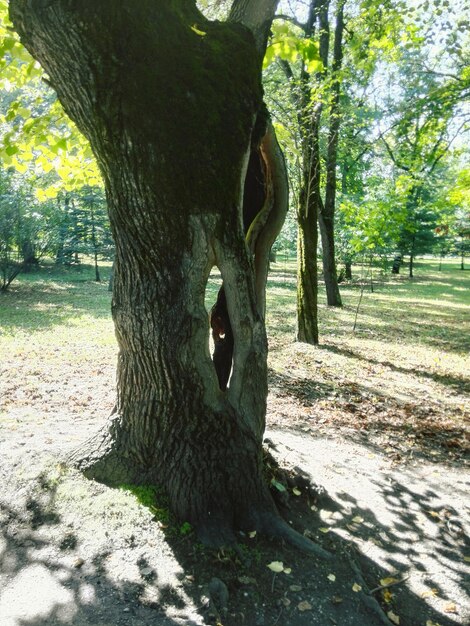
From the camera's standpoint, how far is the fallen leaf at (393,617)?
121 inches

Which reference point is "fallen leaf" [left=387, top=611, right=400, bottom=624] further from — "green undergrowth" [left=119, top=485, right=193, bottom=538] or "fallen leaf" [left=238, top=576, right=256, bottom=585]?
"green undergrowth" [left=119, top=485, right=193, bottom=538]

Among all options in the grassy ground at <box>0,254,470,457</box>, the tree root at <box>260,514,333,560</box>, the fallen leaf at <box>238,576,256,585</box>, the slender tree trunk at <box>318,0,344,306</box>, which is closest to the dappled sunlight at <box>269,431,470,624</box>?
the tree root at <box>260,514,333,560</box>

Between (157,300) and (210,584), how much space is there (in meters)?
1.93

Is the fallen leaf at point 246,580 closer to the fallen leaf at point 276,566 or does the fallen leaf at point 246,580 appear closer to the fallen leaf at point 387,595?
the fallen leaf at point 276,566

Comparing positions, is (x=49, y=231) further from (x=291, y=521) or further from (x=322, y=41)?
(x=291, y=521)

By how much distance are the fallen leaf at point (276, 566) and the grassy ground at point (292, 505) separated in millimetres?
53

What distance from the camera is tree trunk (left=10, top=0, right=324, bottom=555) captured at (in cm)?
281

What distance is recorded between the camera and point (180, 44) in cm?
298

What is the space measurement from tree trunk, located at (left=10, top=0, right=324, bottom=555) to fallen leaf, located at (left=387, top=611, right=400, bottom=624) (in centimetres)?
58

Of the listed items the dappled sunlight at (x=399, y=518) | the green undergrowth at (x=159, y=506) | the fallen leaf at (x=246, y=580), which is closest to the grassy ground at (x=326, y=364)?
the dappled sunlight at (x=399, y=518)

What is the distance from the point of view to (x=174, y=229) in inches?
120

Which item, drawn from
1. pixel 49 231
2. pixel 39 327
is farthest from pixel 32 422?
pixel 49 231

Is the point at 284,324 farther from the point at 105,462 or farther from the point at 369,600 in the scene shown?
the point at 369,600

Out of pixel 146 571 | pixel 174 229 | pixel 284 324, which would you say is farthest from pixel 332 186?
pixel 146 571
